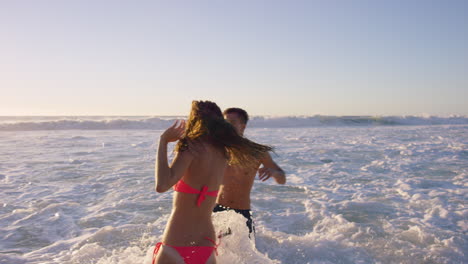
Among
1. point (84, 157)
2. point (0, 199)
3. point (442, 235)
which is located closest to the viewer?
point (442, 235)

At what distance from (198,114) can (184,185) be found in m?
0.52

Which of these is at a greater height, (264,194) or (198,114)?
(198,114)

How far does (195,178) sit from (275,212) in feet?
14.0

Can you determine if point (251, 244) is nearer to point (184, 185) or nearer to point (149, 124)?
point (184, 185)

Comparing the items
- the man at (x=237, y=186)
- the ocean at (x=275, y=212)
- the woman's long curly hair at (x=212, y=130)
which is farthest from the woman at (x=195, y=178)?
the man at (x=237, y=186)

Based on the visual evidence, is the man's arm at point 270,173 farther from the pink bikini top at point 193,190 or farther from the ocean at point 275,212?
the pink bikini top at point 193,190

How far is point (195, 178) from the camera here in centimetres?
260

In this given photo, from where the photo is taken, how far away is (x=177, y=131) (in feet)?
8.46

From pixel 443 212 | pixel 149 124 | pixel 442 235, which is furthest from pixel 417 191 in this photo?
pixel 149 124

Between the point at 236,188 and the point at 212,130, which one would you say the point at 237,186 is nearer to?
the point at 236,188

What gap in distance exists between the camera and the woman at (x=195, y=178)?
2.58 m

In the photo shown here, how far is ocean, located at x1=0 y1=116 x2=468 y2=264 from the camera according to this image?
4730 millimetres

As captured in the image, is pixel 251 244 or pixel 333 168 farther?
pixel 333 168

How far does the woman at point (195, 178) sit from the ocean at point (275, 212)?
0.54m
